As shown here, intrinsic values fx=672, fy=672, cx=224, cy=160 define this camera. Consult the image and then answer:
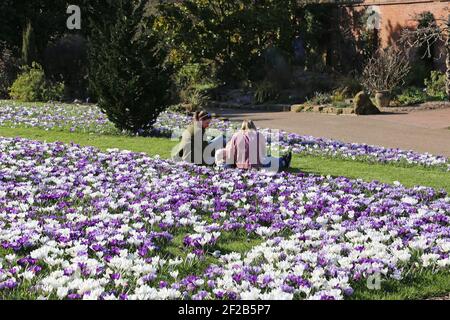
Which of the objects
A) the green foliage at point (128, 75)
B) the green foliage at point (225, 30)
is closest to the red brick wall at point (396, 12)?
the green foliage at point (225, 30)

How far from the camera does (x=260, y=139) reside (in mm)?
10086

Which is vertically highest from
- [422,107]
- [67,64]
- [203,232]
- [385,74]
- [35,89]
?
[67,64]

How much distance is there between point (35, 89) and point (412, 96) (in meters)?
13.8

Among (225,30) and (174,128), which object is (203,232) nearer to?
(174,128)

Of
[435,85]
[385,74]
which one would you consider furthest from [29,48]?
[435,85]

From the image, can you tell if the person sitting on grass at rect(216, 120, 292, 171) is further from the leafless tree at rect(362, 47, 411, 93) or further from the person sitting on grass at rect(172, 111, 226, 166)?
the leafless tree at rect(362, 47, 411, 93)

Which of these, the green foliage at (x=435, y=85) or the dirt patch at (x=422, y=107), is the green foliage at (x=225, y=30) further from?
the dirt patch at (x=422, y=107)

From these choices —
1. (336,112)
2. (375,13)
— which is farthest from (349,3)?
(336,112)

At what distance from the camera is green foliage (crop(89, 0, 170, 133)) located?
559 inches

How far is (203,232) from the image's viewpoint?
6.28 m

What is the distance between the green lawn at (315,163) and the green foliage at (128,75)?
0.64 m

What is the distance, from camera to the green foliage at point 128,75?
14.2 m

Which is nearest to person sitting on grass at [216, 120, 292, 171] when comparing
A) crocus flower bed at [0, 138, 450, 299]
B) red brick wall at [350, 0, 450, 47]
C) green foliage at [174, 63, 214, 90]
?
crocus flower bed at [0, 138, 450, 299]

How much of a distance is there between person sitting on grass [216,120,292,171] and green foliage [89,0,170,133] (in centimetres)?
449
